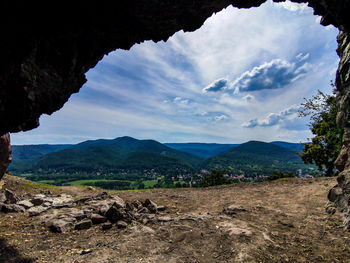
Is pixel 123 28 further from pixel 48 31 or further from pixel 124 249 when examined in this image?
pixel 124 249

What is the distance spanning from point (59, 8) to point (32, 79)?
4836mm

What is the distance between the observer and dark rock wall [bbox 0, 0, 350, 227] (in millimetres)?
9172

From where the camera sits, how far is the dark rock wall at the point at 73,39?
917cm

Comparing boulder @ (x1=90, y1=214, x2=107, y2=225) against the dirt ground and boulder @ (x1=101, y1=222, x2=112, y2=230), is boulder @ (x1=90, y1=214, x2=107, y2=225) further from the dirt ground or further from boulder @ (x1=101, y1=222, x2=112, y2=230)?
boulder @ (x1=101, y1=222, x2=112, y2=230)

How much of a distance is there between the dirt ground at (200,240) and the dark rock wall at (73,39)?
3938mm

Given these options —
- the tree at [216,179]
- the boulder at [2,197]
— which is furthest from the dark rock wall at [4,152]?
the tree at [216,179]

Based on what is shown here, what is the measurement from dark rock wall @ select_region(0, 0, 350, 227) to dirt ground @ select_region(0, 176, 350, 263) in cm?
394

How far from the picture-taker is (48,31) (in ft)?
34.3

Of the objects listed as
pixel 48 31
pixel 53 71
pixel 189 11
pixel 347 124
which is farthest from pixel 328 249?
pixel 48 31

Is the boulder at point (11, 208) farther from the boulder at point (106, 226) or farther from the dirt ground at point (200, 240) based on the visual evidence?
the boulder at point (106, 226)

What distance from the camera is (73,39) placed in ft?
39.1

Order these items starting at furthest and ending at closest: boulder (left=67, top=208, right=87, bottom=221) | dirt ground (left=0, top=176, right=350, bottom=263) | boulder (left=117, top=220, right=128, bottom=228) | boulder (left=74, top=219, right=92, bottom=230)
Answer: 1. boulder (left=67, top=208, right=87, bottom=221)
2. boulder (left=74, top=219, right=92, bottom=230)
3. boulder (left=117, top=220, right=128, bottom=228)
4. dirt ground (left=0, top=176, right=350, bottom=263)

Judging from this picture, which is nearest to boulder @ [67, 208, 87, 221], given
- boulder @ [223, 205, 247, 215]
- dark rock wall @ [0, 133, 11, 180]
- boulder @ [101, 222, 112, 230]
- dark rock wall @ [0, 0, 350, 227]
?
boulder @ [101, 222, 112, 230]

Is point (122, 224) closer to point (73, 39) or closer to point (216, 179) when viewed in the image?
point (73, 39)
